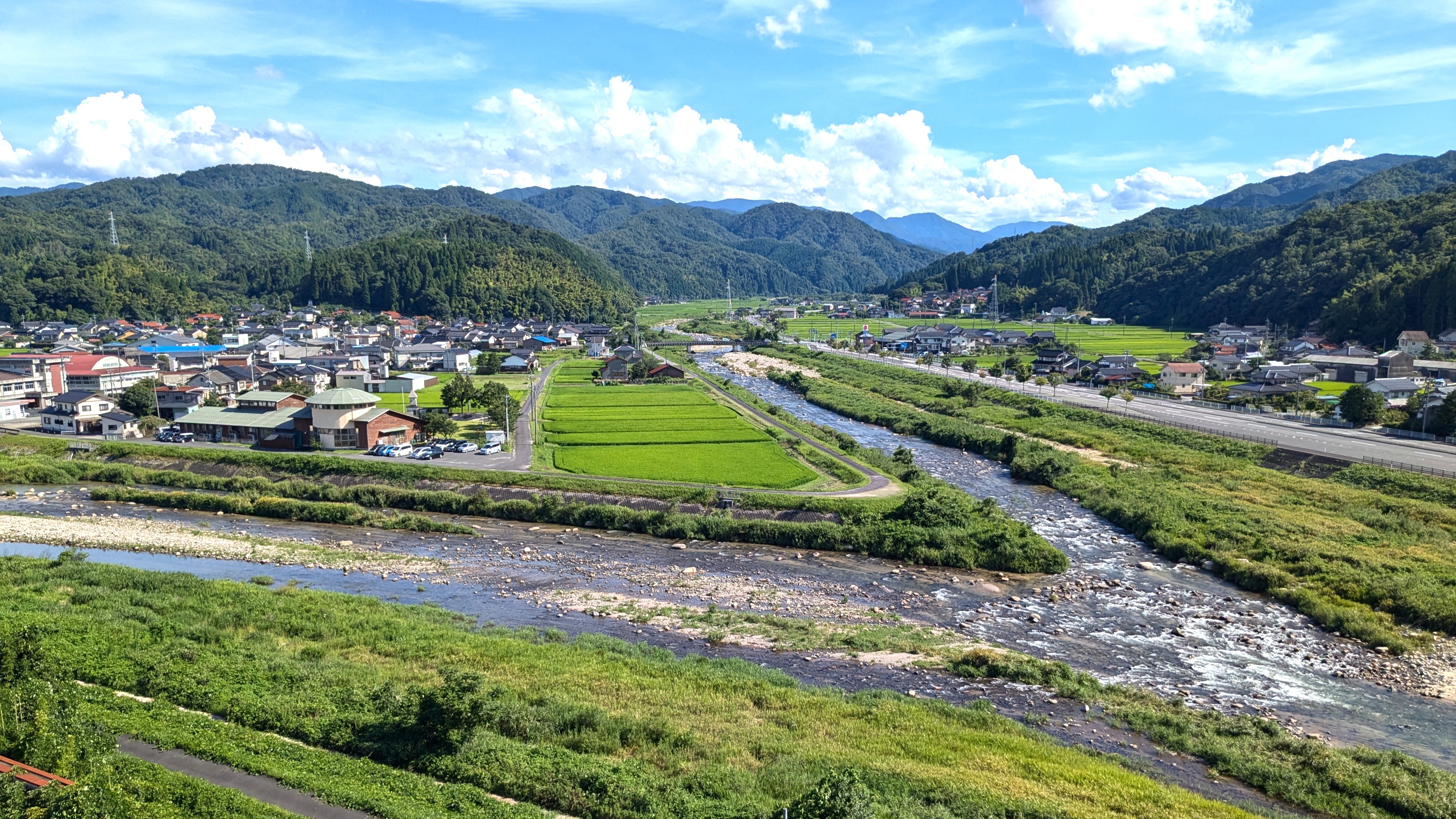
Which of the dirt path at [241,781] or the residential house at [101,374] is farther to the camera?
the residential house at [101,374]

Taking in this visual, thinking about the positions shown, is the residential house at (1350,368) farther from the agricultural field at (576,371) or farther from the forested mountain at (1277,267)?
the agricultural field at (576,371)

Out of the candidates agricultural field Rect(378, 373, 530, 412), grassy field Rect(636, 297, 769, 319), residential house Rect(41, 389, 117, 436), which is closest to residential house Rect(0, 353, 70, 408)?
residential house Rect(41, 389, 117, 436)

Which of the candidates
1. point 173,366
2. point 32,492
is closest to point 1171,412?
point 32,492

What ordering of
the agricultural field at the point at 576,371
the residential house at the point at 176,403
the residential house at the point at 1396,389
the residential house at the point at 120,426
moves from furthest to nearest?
the agricultural field at the point at 576,371, the residential house at the point at 1396,389, the residential house at the point at 176,403, the residential house at the point at 120,426

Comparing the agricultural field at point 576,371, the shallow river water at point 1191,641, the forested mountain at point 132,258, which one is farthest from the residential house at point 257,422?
the forested mountain at point 132,258

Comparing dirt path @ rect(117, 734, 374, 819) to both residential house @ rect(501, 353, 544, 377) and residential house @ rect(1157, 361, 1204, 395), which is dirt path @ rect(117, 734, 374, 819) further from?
residential house @ rect(1157, 361, 1204, 395)
